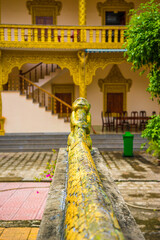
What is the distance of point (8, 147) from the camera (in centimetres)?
934

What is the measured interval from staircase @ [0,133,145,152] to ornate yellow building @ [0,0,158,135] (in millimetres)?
379

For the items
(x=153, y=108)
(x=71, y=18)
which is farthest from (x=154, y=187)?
(x=71, y=18)

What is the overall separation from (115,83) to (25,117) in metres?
5.54

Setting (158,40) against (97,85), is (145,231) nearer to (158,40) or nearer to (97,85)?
(158,40)

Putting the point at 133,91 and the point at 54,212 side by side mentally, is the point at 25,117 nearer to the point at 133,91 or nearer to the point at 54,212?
the point at 133,91

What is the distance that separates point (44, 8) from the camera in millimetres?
12391

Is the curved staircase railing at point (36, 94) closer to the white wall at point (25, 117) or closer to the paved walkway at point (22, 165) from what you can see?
the white wall at point (25, 117)

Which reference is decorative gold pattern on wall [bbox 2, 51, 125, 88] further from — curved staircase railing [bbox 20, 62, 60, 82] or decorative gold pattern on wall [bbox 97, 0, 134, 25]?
decorative gold pattern on wall [bbox 97, 0, 134, 25]

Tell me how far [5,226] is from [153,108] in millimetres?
11156

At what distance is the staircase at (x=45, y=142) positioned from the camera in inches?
367

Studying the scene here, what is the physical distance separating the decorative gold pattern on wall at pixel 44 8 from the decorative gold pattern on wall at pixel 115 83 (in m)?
4.05

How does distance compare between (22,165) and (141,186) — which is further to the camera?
(22,165)

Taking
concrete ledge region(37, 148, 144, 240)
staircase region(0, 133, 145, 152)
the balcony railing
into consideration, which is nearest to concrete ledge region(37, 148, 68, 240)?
concrete ledge region(37, 148, 144, 240)

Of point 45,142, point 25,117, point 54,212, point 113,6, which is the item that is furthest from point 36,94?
point 54,212
